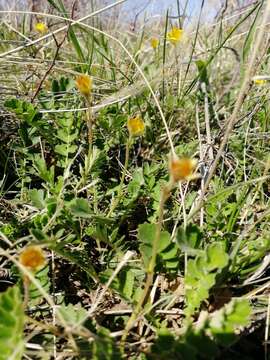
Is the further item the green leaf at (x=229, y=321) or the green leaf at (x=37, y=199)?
the green leaf at (x=37, y=199)

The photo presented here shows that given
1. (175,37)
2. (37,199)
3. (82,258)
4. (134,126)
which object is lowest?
(82,258)

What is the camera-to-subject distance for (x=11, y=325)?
24.3 inches

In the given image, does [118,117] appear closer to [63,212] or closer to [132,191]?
[132,191]

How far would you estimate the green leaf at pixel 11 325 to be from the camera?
59 cm

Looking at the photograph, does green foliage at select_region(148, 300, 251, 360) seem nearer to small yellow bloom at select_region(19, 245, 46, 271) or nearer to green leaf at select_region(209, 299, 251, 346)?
green leaf at select_region(209, 299, 251, 346)

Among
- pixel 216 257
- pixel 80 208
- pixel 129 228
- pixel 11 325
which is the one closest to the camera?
pixel 11 325

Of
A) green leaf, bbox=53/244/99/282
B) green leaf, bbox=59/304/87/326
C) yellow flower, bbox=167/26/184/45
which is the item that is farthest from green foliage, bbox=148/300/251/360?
yellow flower, bbox=167/26/184/45

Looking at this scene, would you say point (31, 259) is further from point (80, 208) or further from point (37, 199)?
point (37, 199)

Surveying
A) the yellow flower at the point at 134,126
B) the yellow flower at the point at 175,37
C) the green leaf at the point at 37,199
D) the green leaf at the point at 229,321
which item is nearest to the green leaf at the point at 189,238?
the green leaf at the point at 229,321

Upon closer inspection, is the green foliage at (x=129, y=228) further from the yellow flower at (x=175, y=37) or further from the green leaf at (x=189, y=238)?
the yellow flower at (x=175, y=37)

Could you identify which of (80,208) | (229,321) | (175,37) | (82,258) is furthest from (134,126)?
(175,37)

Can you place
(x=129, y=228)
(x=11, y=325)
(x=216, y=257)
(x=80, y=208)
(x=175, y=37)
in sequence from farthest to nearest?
(x=175, y=37)
(x=129, y=228)
(x=80, y=208)
(x=216, y=257)
(x=11, y=325)

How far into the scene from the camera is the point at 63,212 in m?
0.95

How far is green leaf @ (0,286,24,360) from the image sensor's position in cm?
59
